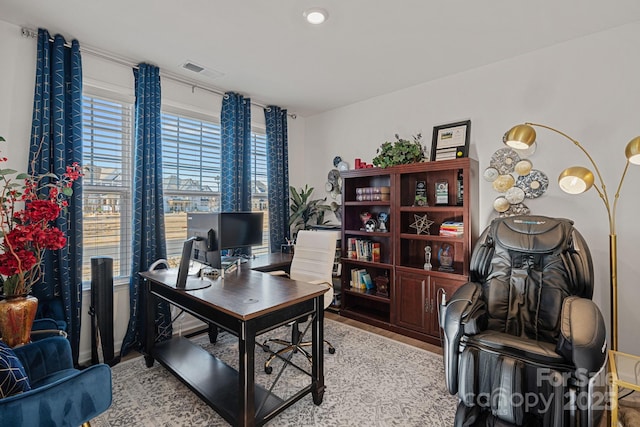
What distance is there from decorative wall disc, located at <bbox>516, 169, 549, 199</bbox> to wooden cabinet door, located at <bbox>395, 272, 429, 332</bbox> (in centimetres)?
120

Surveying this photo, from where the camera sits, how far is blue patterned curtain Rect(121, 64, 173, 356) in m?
2.90

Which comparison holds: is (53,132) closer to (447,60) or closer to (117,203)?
(117,203)

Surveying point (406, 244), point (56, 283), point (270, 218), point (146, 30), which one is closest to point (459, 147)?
point (406, 244)

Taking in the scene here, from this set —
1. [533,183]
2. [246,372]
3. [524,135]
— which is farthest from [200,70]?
[533,183]

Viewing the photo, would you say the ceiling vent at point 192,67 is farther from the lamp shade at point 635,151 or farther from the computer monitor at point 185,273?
the lamp shade at point 635,151

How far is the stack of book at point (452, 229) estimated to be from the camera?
118 inches

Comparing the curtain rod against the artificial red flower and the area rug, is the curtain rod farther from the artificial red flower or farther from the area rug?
the area rug

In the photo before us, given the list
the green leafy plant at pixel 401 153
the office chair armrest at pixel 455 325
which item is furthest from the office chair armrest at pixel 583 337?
the green leafy plant at pixel 401 153

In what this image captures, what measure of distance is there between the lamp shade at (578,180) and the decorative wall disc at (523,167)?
660 mm

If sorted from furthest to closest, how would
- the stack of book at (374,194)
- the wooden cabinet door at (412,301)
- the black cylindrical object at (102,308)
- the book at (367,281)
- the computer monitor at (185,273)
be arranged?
the book at (367,281) → the stack of book at (374,194) → the wooden cabinet door at (412,301) → the black cylindrical object at (102,308) → the computer monitor at (185,273)

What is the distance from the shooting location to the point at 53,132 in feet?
8.05

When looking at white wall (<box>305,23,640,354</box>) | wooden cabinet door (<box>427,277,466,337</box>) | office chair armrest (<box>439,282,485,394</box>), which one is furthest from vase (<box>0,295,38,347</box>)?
white wall (<box>305,23,640,354</box>)

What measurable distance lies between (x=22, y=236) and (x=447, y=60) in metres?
3.54

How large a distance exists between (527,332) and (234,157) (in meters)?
3.28
